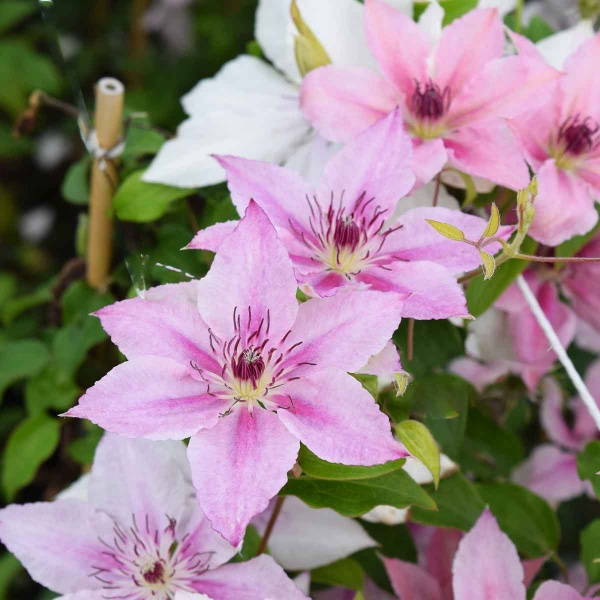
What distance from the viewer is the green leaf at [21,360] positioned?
0.75 meters

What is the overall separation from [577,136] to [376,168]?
167mm

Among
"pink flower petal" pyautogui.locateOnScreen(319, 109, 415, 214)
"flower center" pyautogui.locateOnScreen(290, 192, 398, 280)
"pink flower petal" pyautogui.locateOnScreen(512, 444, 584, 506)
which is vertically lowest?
"pink flower petal" pyautogui.locateOnScreen(512, 444, 584, 506)

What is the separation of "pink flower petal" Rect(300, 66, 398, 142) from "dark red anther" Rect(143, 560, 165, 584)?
0.91ft

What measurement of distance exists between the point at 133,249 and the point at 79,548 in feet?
0.76

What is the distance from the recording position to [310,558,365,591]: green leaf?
59cm

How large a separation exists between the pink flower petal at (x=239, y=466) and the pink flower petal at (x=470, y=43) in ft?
0.90

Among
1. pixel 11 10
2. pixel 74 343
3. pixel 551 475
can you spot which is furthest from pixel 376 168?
pixel 11 10

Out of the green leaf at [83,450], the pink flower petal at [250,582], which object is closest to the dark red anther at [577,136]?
the pink flower petal at [250,582]

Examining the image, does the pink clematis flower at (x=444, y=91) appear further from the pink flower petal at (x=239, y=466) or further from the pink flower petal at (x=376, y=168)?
the pink flower petal at (x=239, y=466)

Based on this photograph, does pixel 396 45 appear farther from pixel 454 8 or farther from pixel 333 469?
pixel 333 469

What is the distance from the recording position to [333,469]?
457 millimetres

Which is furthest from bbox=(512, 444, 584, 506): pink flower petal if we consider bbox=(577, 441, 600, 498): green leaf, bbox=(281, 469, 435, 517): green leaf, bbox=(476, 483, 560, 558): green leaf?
bbox=(281, 469, 435, 517): green leaf

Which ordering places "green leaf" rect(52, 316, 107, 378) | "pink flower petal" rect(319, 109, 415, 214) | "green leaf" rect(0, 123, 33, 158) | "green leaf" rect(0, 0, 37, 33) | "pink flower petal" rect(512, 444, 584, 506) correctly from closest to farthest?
"pink flower petal" rect(319, 109, 415, 214)
"green leaf" rect(52, 316, 107, 378)
"pink flower petal" rect(512, 444, 584, 506)
"green leaf" rect(0, 0, 37, 33)
"green leaf" rect(0, 123, 33, 158)

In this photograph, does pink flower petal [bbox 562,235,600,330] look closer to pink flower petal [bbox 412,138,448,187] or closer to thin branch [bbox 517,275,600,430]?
thin branch [bbox 517,275,600,430]
